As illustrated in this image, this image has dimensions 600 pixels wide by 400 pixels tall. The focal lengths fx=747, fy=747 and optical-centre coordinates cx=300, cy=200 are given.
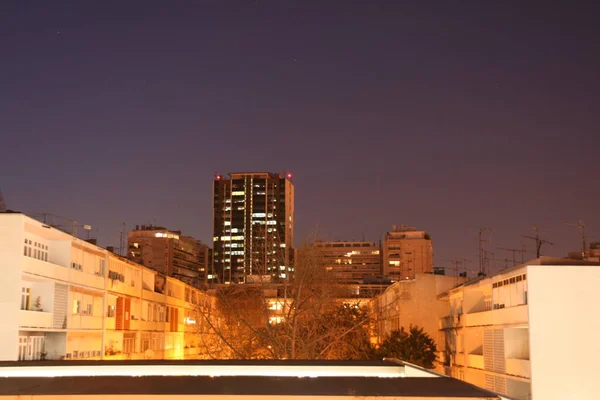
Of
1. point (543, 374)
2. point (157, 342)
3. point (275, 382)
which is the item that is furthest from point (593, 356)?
point (157, 342)

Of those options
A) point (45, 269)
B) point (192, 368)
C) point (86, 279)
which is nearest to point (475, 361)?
point (86, 279)

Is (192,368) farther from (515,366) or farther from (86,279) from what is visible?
(86,279)

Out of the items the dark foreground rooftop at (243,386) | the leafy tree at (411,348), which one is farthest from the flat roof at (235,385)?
the leafy tree at (411,348)

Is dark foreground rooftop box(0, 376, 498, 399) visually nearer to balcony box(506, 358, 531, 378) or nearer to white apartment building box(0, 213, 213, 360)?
white apartment building box(0, 213, 213, 360)

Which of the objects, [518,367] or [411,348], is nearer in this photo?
[518,367]

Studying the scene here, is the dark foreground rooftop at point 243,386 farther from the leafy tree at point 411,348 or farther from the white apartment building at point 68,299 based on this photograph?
the leafy tree at point 411,348

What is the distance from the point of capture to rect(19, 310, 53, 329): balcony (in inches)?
1416

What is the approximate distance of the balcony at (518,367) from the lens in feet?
133

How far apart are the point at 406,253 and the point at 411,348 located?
4687 inches

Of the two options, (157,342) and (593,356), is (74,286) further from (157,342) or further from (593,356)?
(593,356)

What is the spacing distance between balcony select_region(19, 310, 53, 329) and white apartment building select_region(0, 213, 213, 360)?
0.05m

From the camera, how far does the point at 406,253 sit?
568ft

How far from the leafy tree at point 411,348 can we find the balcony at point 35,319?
25.6 meters

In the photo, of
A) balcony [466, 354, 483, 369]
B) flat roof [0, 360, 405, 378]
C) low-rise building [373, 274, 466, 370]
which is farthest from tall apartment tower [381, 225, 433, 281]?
flat roof [0, 360, 405, 378]
